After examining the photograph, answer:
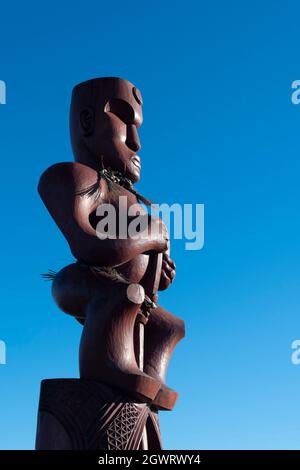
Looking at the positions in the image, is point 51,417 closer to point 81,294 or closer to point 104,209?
point 81,294

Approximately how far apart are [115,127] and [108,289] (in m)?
1.88

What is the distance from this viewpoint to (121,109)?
26.0ft

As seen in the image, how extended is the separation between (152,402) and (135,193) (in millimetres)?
2164

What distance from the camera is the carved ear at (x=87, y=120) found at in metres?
7.79

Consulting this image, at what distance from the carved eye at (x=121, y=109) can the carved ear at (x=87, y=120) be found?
0.57 ft

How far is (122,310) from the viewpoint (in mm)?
6641

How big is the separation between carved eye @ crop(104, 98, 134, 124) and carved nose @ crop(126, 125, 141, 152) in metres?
0.08

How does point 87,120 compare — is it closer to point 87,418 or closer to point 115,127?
point 115,127

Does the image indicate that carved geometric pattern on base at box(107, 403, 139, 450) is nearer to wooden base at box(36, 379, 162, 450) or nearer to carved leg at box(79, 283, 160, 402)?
wooden base at box(36, 379, 162, 450)

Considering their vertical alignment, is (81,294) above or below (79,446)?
above

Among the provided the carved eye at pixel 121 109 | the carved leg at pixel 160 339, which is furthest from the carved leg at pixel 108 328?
the carved eye at pixel 121 109

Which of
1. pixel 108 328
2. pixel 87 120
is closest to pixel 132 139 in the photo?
pixel 87 120

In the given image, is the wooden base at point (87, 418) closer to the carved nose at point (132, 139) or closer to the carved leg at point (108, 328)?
the carved leg at point (108, 328)
